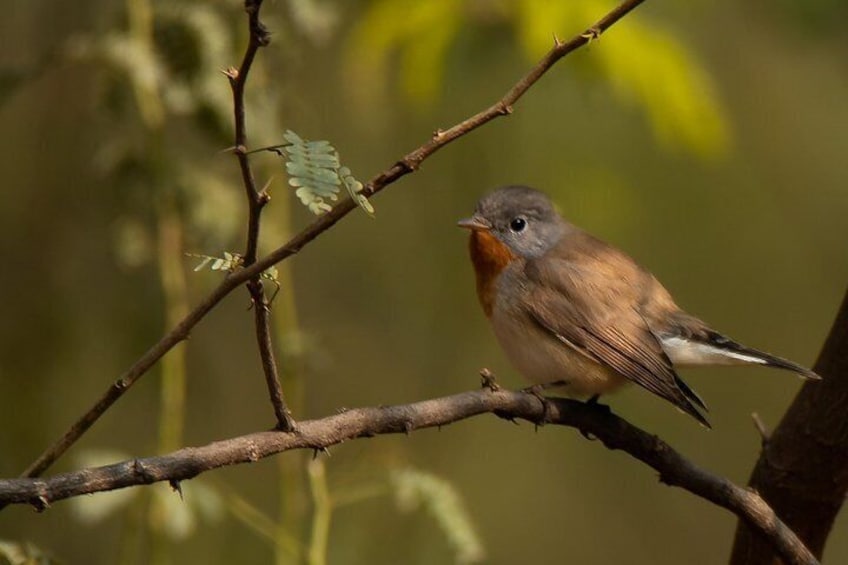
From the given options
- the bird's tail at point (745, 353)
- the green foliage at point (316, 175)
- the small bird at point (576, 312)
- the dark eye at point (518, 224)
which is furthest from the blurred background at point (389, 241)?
the green foliage at point (316, 175)

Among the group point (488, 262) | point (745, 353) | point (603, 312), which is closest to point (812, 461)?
point (745, 353)

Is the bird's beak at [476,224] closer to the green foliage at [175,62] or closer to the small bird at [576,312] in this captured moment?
the small bird at [576,312]

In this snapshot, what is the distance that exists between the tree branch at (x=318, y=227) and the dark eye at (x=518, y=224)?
1.38m

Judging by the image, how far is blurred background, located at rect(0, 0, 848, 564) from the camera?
319 centimetres

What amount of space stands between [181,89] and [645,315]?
4.13ft

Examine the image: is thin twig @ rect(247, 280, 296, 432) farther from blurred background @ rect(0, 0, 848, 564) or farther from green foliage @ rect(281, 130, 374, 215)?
blurred background @ rect(0, 0, 848, 564)

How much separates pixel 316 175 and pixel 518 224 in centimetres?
158

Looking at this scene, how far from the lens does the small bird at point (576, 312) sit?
2822 mm

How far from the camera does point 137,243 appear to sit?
3.29 metres

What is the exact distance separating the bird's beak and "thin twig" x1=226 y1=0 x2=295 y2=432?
1.31m

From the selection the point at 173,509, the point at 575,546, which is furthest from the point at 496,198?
the point at 575,546

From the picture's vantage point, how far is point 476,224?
→ 2.99m

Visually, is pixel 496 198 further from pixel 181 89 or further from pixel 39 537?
pixel 39 537

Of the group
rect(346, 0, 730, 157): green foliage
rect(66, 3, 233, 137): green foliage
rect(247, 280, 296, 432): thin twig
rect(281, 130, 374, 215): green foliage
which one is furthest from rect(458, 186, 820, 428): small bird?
rect(281, 130, 374, 215): green foliage
